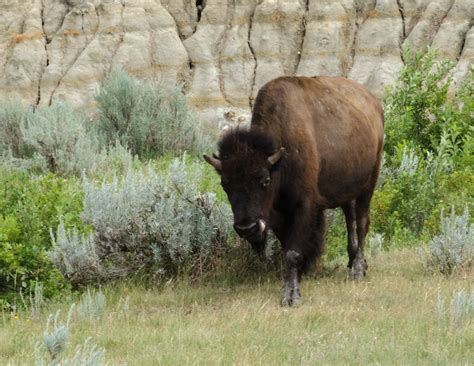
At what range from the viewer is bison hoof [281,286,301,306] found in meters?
7.81

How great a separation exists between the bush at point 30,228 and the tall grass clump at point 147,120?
32.1ft

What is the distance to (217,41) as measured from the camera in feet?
107

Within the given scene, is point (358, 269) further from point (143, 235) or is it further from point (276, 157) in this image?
point (143, 235)

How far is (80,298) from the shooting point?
8055 mm

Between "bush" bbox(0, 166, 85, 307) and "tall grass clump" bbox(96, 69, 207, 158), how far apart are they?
9.79 meters

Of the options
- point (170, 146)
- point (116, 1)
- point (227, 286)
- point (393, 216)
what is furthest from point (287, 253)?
point (116, 1)

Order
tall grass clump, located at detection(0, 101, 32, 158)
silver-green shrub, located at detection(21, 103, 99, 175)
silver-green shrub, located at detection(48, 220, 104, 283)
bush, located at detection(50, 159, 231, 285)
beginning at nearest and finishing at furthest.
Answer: silver-green shrub, located at detection(48, 220, 104, 283) → bush, located at detection(50, 159, 231, 285) → silver-green shrub, located at detection(21, 103, 99, 175) → tall grass clump, located at detection(0, 101, 32, 158)

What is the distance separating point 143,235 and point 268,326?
8.08ft

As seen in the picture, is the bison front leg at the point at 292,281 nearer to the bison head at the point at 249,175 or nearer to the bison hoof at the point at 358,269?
the bison head at the point at 249,175

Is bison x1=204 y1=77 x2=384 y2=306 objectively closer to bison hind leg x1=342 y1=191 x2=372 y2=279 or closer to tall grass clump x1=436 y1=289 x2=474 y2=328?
bison hind leg x1=342 y1=191 x2=372 y2=279

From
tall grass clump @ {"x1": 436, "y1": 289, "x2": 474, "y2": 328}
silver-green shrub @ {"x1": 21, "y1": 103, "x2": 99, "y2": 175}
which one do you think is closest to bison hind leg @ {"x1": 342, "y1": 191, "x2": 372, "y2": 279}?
tall grass clump @ {"x1": 436, "y1": 289, "x2": 474, "y2": 328}

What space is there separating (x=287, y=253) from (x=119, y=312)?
1836 millimetres

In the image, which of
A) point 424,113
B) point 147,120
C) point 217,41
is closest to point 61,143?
point 147,120

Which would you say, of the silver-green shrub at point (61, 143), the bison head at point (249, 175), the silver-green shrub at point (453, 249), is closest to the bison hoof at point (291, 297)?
the bison head at point (249, 175)
